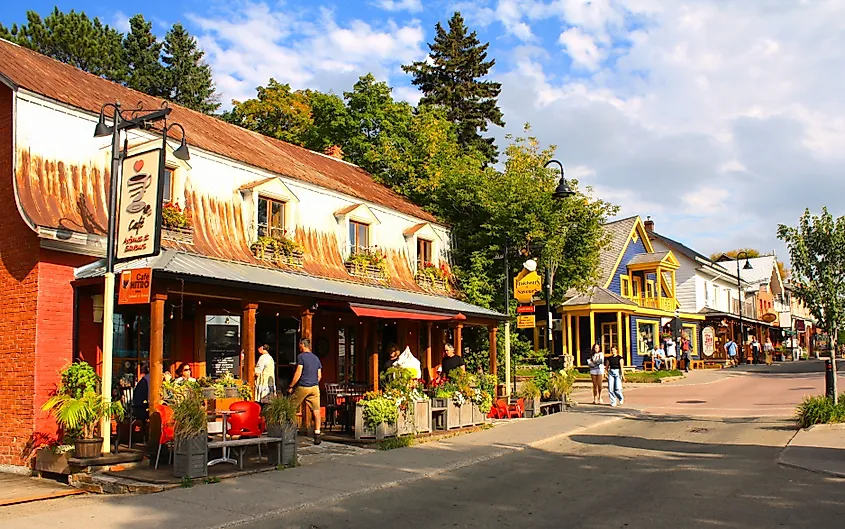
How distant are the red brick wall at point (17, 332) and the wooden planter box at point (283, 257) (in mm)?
5073

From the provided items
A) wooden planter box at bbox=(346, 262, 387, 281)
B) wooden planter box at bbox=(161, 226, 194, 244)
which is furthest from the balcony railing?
wooden planter box at bbox=(161, 226, 194, 244)

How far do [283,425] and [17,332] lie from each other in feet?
14.7

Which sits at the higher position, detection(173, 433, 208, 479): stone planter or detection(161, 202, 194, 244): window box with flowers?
detection(161, 202, 194, 244): window box with flowers

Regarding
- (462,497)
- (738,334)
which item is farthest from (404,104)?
(738,334)

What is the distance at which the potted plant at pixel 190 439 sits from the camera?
1010 centimetres

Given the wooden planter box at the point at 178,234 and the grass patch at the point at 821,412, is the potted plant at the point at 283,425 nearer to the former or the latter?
the wooden planter box at the point at 178,234

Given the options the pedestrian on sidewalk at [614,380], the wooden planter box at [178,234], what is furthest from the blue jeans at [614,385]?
the wooden planter box at [178,234]

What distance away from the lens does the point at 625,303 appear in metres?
37.7

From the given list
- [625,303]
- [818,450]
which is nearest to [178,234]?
[818,450]

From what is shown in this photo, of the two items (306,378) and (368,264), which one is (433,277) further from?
(306,378)

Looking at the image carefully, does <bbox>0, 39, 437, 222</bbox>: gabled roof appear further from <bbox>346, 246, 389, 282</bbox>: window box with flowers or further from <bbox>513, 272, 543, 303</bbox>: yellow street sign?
<bbox>513, 272, 543, 303</bbox>: yellow street sign

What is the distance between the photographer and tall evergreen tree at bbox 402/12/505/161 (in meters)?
48.2

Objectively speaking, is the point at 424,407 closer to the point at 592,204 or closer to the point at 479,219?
the point at 479,219

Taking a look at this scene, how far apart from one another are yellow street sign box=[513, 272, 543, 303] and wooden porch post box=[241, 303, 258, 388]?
9.91 meters
